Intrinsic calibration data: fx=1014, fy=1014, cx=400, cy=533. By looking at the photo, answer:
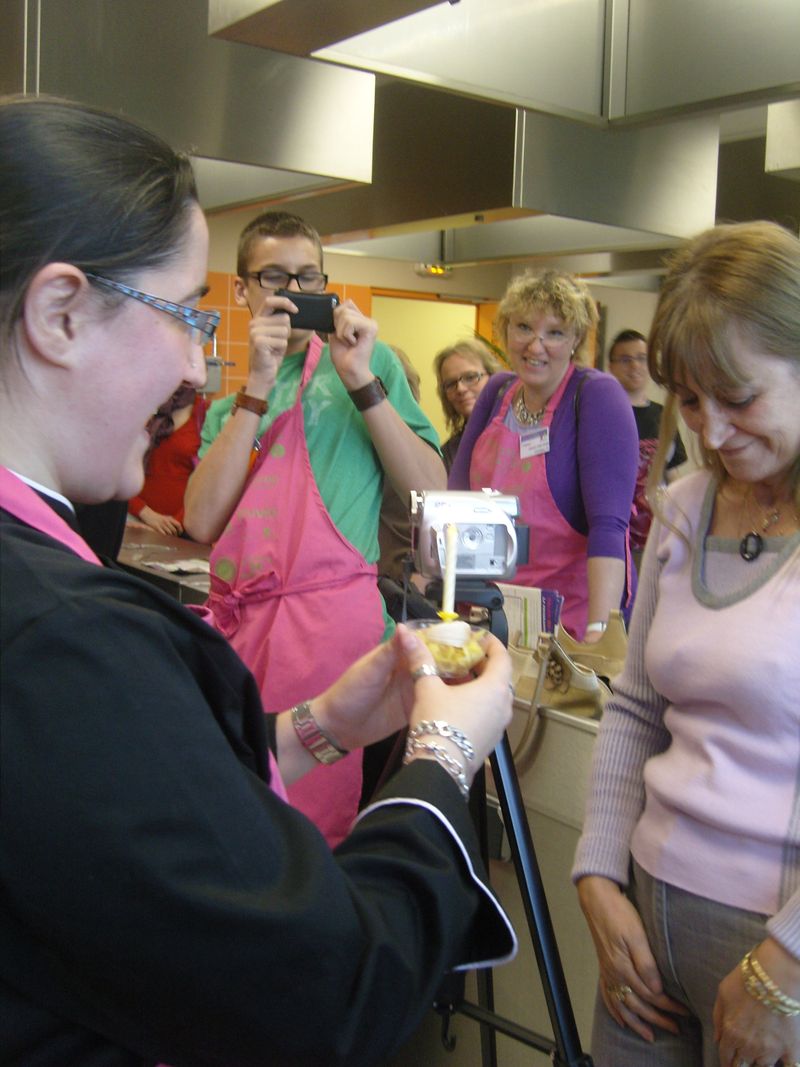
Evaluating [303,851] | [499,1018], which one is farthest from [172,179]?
[499,1018]

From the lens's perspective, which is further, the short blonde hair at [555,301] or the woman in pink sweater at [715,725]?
the short blonde hair at [555,301]

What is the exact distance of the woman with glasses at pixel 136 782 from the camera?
1.92ft

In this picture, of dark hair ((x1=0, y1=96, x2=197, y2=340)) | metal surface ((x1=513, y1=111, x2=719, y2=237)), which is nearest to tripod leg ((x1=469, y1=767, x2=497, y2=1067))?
dark hair ((x1=0, y1=96, x2=197, y2=340))

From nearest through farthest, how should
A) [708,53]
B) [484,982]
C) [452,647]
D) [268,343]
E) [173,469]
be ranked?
1. [452,647]
2. [484,982]
3. [268,343]
4. [708,53]
5. [173,469]

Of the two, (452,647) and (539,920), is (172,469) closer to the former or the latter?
(539,920)

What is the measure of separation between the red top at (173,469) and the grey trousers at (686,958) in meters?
2.96

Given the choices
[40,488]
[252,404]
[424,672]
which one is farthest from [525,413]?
[40,488]

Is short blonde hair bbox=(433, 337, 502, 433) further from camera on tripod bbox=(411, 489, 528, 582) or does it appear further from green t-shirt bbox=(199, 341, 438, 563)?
camera on tripod bbox=(411, 489, 528, 582)

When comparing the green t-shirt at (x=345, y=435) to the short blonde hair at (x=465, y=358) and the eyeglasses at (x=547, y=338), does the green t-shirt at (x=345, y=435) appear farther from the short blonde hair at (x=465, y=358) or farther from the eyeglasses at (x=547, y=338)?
the short blonde hair at (x=465, y=358)

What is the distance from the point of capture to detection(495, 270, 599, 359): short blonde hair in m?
2.32

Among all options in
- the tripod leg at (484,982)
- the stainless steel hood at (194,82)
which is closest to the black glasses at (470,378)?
the stainless steel hood at (194,82)

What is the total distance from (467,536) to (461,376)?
250cm

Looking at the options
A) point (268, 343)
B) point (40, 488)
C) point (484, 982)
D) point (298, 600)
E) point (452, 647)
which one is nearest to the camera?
point (40, 488)

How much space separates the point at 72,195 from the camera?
2.23 ft
